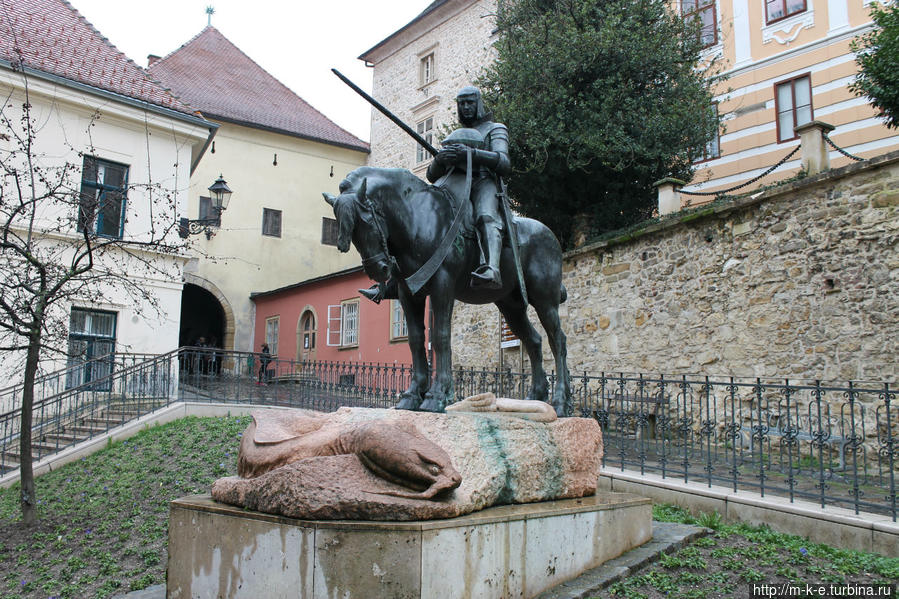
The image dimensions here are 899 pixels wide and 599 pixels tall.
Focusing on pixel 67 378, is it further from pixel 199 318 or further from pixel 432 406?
pixel 199 318

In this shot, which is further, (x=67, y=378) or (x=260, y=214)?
(x=260, y=214)

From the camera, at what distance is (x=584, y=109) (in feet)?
49.2

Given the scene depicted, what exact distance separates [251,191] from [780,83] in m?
18.2

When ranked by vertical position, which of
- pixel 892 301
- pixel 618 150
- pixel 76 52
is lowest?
pixel 892 301

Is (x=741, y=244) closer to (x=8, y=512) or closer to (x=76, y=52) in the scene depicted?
(x=8, y=512)

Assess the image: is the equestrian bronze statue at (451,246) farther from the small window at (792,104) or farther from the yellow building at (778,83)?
the small window at (792,104)

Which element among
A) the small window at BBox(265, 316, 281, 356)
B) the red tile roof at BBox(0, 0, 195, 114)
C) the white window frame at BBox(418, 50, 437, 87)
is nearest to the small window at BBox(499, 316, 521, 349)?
the red tile roof at BBox(0, 0, 195, 114)

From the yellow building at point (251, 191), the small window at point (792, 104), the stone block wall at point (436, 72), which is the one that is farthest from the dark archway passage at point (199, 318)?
the small window at point (792, 104)

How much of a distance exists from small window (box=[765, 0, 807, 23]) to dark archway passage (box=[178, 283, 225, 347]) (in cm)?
2107

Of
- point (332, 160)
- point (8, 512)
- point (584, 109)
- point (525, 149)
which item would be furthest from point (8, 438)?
point (332, 160)

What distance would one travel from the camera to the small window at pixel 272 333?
87.1ft

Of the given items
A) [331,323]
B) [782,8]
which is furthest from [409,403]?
[331,323]

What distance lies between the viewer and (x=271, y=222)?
2738 centimetres

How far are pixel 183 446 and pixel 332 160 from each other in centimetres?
2034
